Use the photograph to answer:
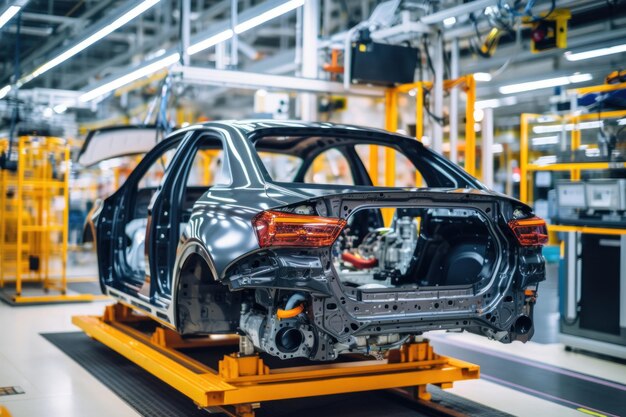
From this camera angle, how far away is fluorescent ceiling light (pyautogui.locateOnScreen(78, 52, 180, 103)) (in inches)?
434

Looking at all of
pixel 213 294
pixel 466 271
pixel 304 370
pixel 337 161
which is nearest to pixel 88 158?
pixel 213 294

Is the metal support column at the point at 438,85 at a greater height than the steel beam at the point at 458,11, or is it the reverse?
the steel beam at the point at 458,11

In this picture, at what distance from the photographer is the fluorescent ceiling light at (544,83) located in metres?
13.2

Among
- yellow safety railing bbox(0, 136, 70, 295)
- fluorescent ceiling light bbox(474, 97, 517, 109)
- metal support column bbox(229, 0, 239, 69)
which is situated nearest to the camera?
metal support column bbox(229, 0, 239, 69)

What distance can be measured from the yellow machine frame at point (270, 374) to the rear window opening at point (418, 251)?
1.46 feet

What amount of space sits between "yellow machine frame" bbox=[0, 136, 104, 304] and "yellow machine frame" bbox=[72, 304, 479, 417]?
3.88 metres

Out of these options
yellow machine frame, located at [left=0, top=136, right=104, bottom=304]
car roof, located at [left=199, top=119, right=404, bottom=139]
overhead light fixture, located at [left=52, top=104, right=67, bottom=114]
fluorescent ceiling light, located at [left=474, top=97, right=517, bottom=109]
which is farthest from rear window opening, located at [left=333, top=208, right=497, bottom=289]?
fluorescent ceiling light, located at [left=474, top=97, right=517, bottom=109]

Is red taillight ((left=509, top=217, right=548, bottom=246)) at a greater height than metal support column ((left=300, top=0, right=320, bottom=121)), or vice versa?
metal support column ((left=300, top=0, right=320, bottom=121))

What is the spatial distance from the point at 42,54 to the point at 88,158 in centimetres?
1166

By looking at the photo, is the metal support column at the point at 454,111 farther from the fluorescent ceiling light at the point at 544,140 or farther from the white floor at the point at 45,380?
the white floor at the point at 45,380

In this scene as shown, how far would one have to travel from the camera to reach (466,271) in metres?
4.08

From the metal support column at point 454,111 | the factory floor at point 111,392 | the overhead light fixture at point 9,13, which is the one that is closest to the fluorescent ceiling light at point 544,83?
the metal support column at point 454,111

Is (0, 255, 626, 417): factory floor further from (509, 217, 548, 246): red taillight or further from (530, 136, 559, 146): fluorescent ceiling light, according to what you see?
(530, 136, 559, 146): fluorescent ceiling light

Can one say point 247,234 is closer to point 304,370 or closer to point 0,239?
point 304,370
